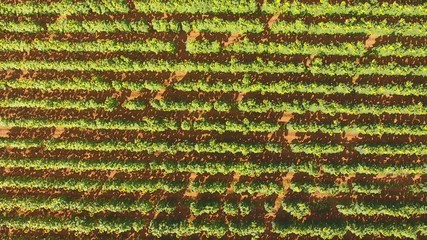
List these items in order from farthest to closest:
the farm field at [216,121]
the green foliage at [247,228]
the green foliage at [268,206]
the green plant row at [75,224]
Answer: the farm field at [216,121] < the green plant row at [75,224] < the green foliage at [268,206] < the green foliage at [247,228]

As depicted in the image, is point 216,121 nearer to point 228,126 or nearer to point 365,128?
point 228,126

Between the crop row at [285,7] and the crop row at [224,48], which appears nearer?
the crop row at [224,48]

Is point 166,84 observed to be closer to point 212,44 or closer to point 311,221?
point 212,44

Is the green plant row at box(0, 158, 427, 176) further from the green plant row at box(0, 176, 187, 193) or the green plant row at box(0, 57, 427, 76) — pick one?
the green plant row at box(0, 57, 427, 76)

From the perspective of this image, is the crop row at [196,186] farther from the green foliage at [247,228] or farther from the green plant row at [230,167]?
the green foliage at [247,228]

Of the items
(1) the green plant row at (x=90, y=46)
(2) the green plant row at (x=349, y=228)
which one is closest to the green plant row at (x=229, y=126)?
(1) the green plant row at (x=90, y=46)

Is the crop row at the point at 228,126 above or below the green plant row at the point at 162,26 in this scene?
below

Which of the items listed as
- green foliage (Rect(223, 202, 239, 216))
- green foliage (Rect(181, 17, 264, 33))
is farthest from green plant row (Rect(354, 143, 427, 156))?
green foliage (Rect(181, 17, 264, 33))
